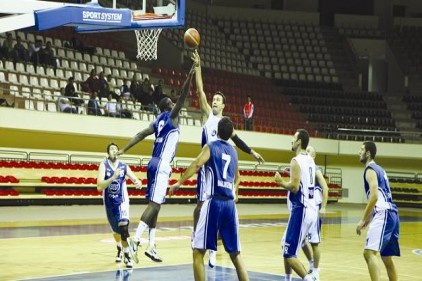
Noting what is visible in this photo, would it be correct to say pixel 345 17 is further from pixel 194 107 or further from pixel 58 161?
pixel 58 161

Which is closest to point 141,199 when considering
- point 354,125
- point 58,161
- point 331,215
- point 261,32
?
point 58,161

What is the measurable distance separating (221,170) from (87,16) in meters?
4.51

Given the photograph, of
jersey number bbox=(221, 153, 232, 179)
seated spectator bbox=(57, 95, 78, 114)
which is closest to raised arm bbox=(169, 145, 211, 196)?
jersey number bbox=(221, 153, 232, 179)

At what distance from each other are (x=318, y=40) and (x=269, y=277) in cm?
3084

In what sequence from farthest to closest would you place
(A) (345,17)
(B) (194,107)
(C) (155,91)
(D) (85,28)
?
(A) (345,17) → (B) (194,107) → (C) (155,91) → (D) (85,28)

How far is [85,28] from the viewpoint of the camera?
13016 mm

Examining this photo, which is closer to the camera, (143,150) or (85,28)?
(85,28)

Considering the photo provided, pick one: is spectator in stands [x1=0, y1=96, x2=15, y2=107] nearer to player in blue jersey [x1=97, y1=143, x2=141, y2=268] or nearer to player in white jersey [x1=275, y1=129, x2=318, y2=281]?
player in blue jersey [x1=97, y1=143, x2=141, y2=268]

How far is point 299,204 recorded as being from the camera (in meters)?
9.23

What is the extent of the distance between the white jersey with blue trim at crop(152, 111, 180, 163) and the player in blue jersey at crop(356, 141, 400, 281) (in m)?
2.78

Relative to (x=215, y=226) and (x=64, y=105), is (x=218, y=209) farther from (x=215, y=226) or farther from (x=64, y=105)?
(x=64, y=105)

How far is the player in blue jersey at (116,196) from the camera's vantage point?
37.0 feet

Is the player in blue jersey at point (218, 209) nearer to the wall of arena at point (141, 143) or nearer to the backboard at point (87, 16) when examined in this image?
the backboard at point (87, 16)

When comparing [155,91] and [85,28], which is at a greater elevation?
[85,28]
